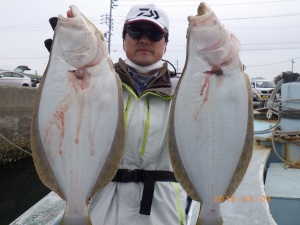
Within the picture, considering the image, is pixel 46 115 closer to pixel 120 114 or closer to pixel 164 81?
pixel 120 114

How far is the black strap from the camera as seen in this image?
2082 mm

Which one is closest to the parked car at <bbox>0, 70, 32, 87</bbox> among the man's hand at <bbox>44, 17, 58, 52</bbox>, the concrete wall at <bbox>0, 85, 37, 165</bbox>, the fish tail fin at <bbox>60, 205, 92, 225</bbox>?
the concrete wall at <bbox>0, 85, 37, 165</bbox>

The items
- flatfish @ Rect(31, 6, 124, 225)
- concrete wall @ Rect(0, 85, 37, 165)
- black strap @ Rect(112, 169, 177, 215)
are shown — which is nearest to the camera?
flatfish @ Rect(31, 6, 124, 225)

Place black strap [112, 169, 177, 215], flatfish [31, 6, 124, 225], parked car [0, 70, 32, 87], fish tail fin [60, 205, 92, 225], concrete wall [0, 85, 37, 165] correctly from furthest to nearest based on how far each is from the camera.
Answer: parked car [0, 70, 32, 87] < concrete wall [0, 85, 37, 165] < black strap [112, 169, 177, 215] < flatfish [31, 6, 124, 225] < fish tail fin [60, 205, 92, 225]

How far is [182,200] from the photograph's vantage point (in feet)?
7.54

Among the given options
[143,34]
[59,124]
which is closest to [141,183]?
[59,124]

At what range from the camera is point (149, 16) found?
7.30ft

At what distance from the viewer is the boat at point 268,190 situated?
310 cm

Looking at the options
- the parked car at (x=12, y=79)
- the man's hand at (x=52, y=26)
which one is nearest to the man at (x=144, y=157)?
the man's hand at (x=52, y=26)

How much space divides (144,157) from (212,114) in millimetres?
567

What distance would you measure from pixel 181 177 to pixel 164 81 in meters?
0.72

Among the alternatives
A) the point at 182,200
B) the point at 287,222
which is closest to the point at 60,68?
the point at 182,200

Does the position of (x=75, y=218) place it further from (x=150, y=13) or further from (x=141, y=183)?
(x=150, y=13)

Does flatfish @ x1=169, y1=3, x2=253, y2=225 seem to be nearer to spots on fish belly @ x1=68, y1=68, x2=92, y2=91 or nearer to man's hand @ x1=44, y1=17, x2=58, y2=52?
spots on fish belly @ x1=68, y1=68, x2=92, y2=91
